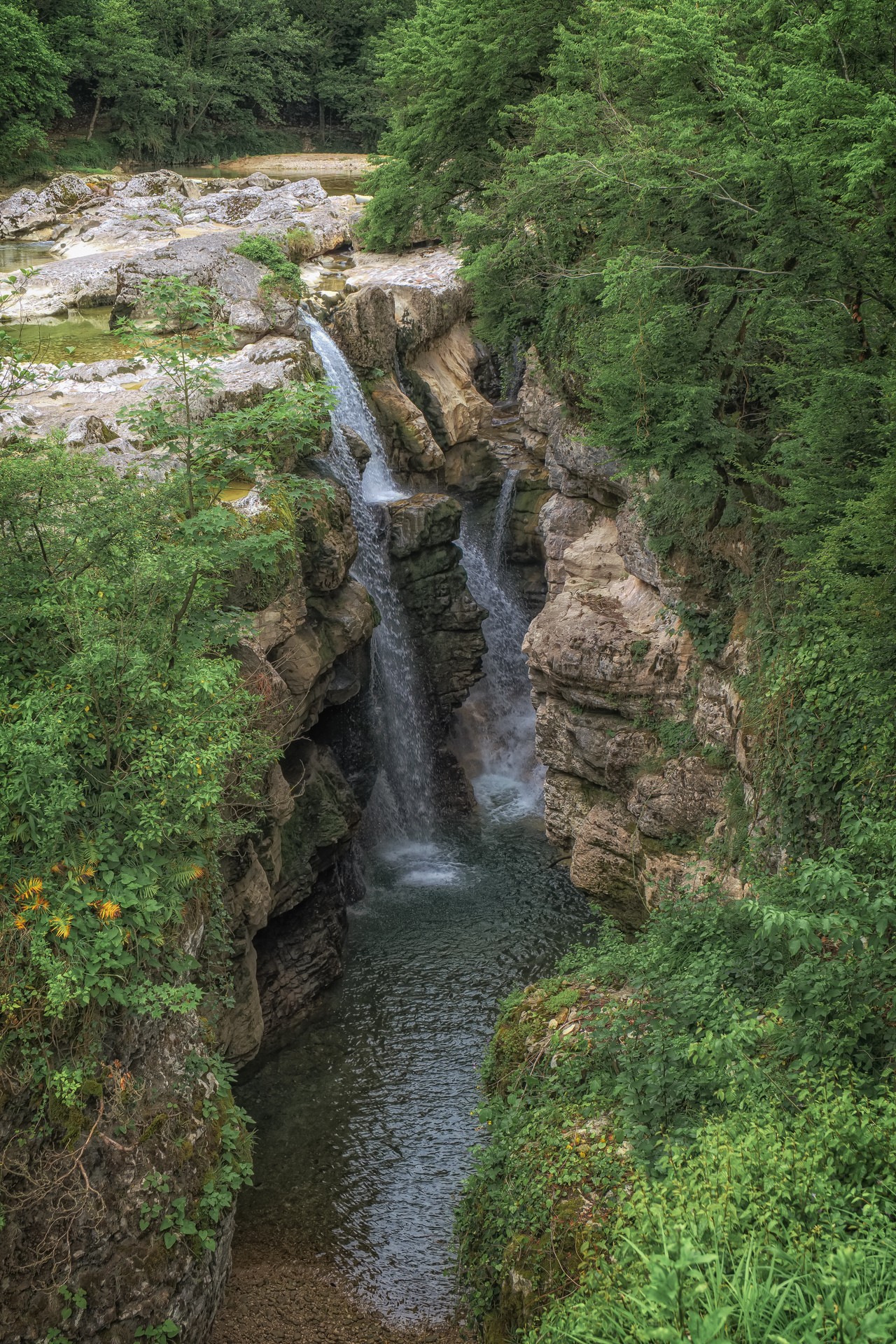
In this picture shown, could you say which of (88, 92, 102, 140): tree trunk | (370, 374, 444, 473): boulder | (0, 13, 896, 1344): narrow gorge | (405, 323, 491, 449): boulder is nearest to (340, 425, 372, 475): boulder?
(0, 13, 896, 1344): narrow gorge

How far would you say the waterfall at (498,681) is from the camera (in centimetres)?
2108

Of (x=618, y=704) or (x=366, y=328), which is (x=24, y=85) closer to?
(x=366, y=328)

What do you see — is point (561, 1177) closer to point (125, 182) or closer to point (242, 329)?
point (242, 329)

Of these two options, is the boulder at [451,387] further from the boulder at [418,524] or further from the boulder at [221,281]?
the boulder at [418,524]

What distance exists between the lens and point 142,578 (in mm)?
9047

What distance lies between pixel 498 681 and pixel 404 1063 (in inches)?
→ 381

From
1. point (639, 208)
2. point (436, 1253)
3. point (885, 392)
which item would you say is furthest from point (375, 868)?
point (885, 392)

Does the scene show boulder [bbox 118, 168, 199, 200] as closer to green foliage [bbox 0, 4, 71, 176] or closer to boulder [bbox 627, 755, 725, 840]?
green foliage [bbox 0, 4, 71, 176]

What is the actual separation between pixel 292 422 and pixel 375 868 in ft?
32.0

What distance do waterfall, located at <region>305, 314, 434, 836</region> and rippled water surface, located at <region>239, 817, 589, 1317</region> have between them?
955mm

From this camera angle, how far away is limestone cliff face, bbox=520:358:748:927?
42.5 feet

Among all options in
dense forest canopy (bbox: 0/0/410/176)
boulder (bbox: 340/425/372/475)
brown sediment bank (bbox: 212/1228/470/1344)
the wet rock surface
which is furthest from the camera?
dense forest canopy (bbox: 0/0/410/176)

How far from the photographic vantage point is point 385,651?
18.8 meters

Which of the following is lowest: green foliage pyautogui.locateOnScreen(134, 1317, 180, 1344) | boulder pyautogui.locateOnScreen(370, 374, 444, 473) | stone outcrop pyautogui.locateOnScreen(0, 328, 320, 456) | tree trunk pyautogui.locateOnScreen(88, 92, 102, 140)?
green foliage pyautogui.locateOnScreen(134, 1317, 180, 1344)
